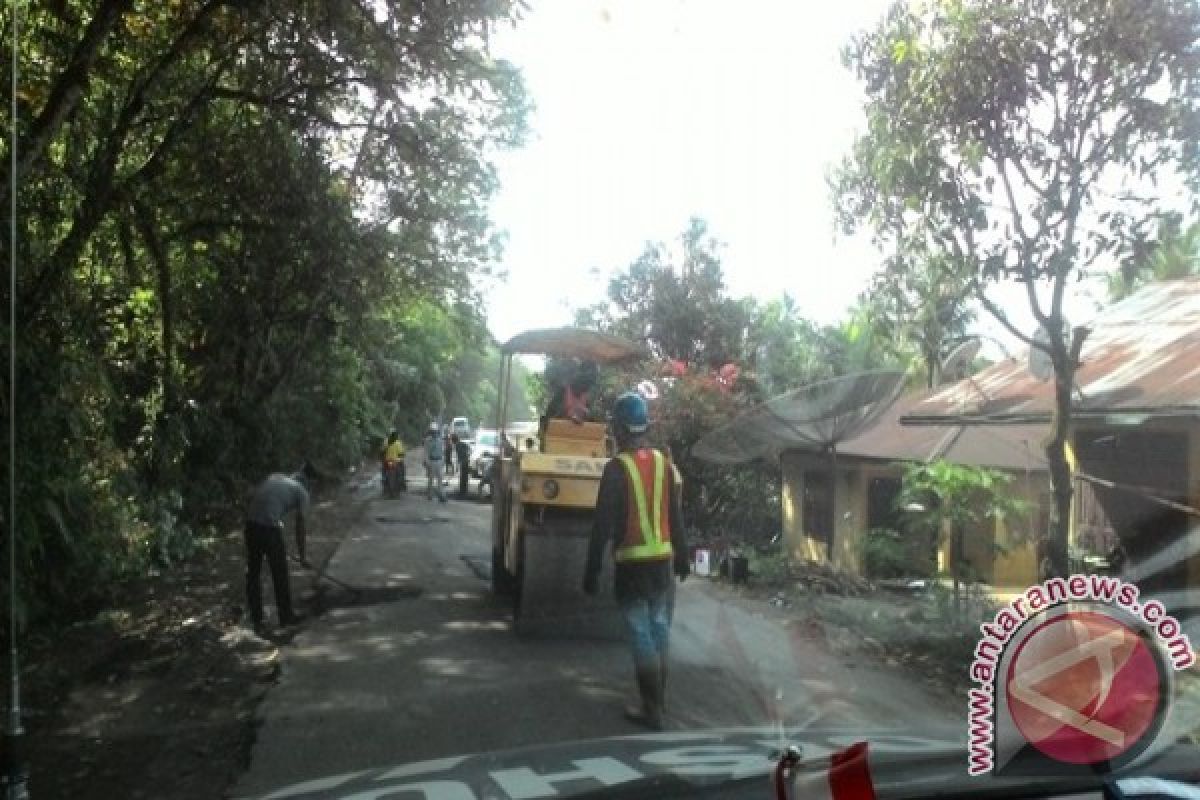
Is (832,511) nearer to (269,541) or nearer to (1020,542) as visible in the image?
(1020,542)

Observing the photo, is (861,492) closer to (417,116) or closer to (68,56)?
(417,116)

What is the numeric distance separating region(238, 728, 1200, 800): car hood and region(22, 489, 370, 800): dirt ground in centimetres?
284

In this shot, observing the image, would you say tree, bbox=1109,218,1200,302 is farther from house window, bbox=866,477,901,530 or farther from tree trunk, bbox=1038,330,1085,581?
house window, bbox=866,477,901,530

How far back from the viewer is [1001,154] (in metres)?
7.52

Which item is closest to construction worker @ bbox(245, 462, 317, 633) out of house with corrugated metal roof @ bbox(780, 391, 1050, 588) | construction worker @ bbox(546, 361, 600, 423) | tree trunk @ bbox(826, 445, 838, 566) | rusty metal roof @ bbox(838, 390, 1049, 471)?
construction worker @ bbox(546, 361, 600, 423)

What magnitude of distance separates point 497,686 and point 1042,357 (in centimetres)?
497

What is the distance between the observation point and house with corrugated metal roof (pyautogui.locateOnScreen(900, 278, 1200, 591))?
8961mm

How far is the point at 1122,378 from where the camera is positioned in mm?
10141

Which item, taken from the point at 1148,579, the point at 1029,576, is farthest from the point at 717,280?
the point at 1148,579

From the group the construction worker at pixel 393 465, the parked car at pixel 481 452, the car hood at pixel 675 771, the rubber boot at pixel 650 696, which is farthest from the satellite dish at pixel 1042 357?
the parked car at pixel 481 452

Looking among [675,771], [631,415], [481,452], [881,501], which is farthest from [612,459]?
[481,452]

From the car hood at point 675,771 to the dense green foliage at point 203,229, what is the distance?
670 cm

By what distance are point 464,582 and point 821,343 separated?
4.45 m

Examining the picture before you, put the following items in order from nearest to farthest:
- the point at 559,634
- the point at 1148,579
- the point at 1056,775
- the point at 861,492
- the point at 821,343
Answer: the point at 1056,775
the point at 1148,579
the point at 559,634
the point at 821,343
the point at 861,492
